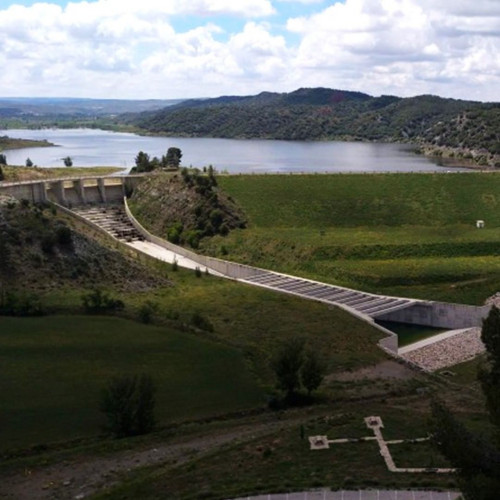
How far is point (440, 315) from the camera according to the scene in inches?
1799

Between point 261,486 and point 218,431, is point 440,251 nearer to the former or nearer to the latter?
point 218,431

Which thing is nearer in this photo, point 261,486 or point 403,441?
point 261,486

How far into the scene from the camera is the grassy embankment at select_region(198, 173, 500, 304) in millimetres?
50544

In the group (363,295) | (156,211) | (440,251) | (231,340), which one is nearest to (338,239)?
(440,251)

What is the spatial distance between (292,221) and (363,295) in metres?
19.8

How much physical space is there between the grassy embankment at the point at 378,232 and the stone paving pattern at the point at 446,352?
502cm

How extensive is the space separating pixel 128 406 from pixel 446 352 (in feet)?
68.5

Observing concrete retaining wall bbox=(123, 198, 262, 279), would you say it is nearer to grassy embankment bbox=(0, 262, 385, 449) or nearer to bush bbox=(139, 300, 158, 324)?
grassy embankment bbox=(0, 262, 385, 449)

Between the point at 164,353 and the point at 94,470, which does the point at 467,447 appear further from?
the point at 164,353

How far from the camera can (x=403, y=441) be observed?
23.8m

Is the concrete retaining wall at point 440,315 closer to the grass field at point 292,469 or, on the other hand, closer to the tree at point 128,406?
the grass field at point 292,469

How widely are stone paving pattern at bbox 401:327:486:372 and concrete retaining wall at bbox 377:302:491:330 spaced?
221 cm

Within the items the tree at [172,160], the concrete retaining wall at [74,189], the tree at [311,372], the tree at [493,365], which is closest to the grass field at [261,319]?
the tree at [311,372]

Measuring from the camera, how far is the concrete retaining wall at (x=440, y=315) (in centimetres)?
4509
